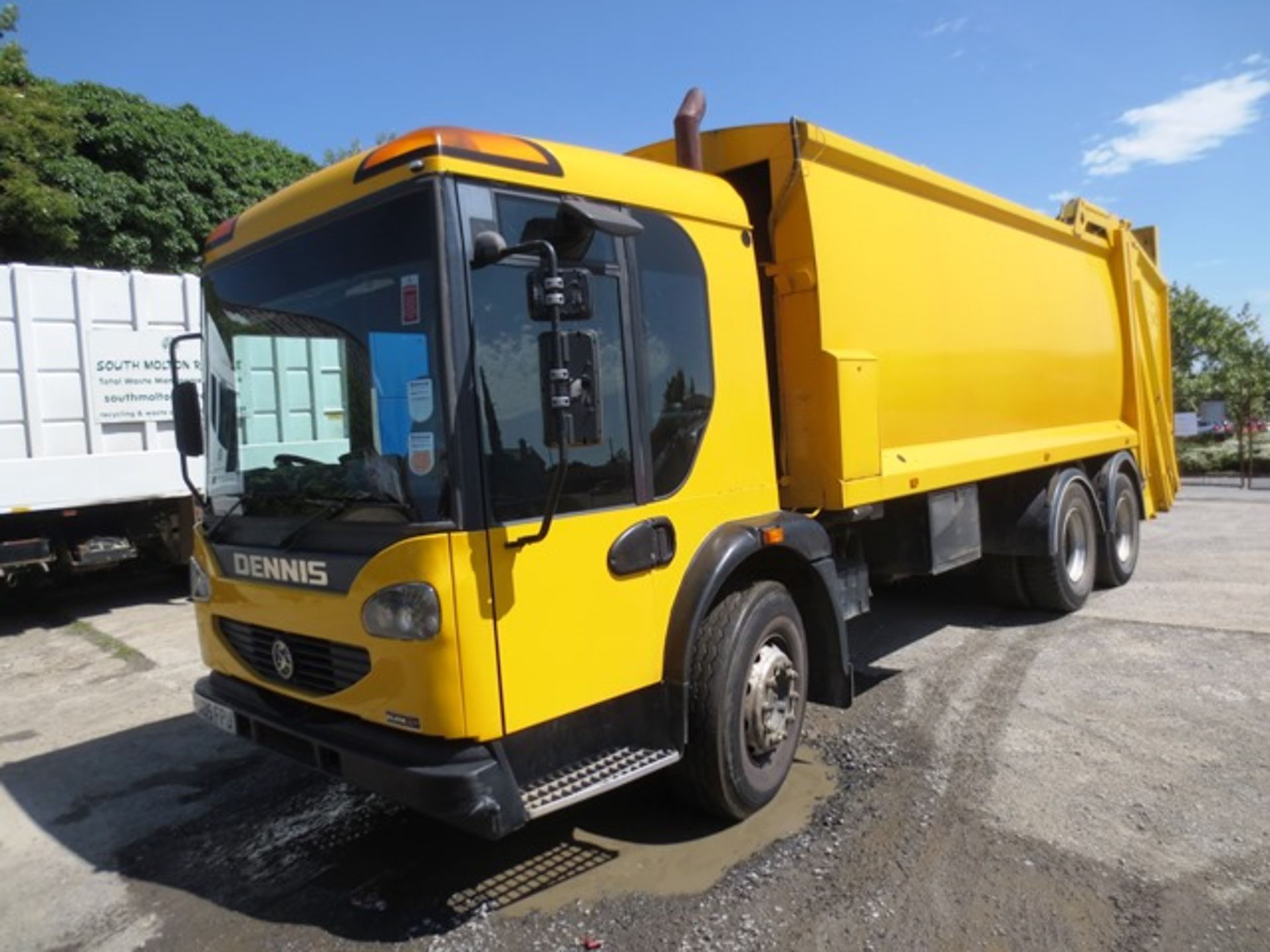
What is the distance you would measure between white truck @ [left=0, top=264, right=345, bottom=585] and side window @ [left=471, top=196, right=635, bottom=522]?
20.4 ft

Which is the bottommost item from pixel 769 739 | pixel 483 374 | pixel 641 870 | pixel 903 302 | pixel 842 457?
pixel 641 870

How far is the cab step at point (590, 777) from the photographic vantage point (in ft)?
9.71

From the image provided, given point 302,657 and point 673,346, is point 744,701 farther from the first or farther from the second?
point 302,657

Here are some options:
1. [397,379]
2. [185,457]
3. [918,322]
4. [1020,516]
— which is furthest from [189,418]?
[1020,516]

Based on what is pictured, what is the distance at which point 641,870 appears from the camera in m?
3.46

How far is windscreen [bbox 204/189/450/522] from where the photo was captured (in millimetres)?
2861

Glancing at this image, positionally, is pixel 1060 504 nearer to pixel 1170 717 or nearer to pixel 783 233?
pixel 1170 717

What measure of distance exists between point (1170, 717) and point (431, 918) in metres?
3.97

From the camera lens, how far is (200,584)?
3840 mm

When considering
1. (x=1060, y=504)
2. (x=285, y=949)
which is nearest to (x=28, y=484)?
(x=285, y=949)

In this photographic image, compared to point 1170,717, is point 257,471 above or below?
above

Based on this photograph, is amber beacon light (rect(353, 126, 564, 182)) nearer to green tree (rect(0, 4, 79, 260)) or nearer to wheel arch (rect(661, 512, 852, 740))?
wheel arch (rect(661, 512, 852, 740))

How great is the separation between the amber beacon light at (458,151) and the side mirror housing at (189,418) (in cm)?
156

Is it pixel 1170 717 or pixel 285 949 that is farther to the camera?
pixel 1170 717
